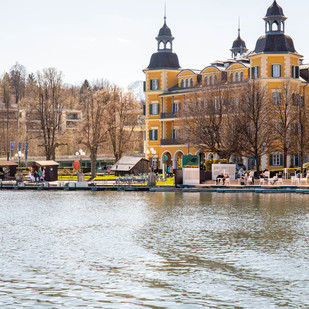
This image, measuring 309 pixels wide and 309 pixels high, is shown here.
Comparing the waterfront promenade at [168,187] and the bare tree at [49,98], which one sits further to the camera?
the bare tree at [49,98]

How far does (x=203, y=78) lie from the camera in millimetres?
75875

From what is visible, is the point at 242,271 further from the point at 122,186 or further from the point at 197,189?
the point at 122,186

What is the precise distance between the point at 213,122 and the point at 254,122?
5.02 metres

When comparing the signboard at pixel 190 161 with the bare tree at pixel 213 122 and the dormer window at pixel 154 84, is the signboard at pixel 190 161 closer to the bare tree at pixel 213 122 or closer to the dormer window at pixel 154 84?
the bare tree at pixel 213 122

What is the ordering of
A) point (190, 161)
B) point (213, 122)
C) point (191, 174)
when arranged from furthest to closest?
point (213, 122) → point (190, 161) → point (191, 174)

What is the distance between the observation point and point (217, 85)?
221ft

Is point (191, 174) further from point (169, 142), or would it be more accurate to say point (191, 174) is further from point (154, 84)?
point (154, 84)

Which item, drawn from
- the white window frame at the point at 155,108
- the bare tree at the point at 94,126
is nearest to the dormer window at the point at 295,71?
the white window frame at the point at 155,108

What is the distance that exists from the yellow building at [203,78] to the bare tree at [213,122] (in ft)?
6.82

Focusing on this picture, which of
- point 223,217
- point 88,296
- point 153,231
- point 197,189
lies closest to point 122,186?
point 197,189

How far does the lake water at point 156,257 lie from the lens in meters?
16.2

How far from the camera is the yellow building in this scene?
224 feet

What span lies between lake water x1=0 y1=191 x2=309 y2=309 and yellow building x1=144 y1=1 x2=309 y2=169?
32147 mm

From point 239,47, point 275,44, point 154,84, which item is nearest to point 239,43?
point 239,47
